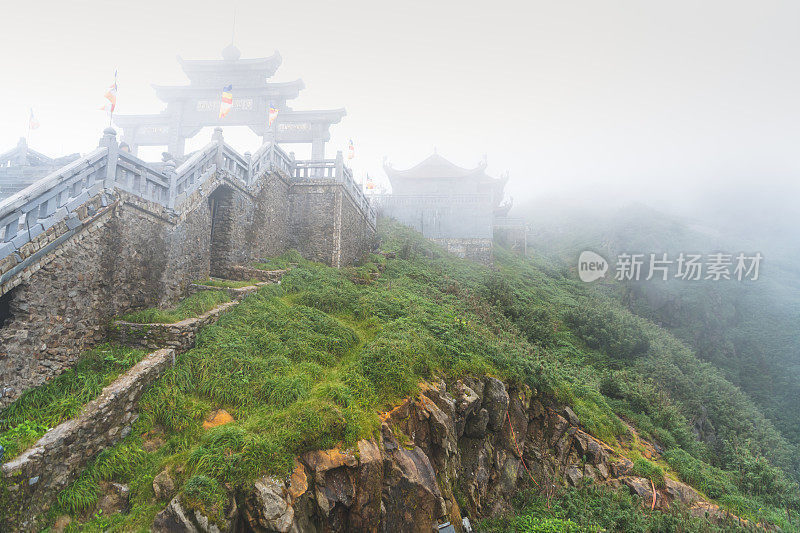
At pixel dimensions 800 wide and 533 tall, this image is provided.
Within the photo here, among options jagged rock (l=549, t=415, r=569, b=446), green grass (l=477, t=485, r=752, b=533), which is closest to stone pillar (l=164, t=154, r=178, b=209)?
green grass (l=477, t=485, r=752, b=533)

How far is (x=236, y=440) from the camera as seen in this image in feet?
14.2

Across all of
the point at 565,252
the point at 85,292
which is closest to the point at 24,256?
the point at 85,292

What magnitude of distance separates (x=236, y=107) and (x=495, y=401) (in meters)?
21.7

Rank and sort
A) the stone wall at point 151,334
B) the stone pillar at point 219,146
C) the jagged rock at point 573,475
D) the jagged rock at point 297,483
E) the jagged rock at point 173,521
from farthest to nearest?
1. the stone pillar at point 219,146
2. the jagged rock at point 573,475
3. the stone wall at point 151,334
4. the jagged rock at point 297,483
5. the jagged rock at point 173,521

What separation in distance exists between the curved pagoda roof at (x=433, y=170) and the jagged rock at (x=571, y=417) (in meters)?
28.4

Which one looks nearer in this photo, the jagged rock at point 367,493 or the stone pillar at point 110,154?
the jagged rock at point 367,493

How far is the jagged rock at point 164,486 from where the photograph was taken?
4055mm

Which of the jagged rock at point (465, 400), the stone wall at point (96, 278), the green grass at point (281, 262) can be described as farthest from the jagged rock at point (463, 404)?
the green grass at point (281, 262)

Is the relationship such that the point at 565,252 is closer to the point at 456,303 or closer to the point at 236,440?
the point at 456,303

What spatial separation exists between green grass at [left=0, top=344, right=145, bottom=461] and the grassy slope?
0.69 metres

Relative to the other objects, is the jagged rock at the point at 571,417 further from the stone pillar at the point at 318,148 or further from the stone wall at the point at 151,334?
the stone pillar at the point at 318,148

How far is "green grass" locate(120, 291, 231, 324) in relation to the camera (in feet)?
22.0

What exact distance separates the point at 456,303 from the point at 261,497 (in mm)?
8739

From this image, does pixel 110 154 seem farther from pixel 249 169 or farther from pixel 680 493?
pixel 680 493
